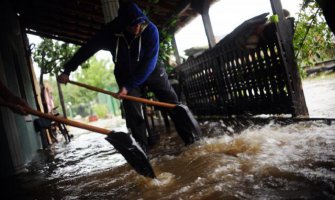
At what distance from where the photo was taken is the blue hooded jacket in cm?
333

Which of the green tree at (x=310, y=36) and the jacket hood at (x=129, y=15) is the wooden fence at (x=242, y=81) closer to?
the green tree at (x=310, y=36)

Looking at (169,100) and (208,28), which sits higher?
(208,28)

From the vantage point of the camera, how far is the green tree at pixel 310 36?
13.2ft

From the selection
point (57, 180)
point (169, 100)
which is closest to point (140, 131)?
point (169, 100)

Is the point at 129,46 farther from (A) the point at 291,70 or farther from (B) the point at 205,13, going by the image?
(B) the point at 205,13

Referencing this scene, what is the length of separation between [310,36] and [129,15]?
113 inches

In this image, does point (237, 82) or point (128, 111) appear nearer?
point (128, 111)

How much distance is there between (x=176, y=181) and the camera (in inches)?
89.8

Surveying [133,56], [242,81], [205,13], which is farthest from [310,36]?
[205,13]

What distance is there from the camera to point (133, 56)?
3.54m

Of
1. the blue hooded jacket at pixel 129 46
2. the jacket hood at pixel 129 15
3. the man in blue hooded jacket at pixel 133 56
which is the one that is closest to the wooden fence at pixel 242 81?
the man in blue hooded jacket at pixel 133 56

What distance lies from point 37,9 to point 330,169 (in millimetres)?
9983

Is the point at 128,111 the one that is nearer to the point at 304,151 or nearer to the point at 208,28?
the point at 304,151

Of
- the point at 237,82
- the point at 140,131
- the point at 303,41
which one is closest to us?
the point at 140,131
